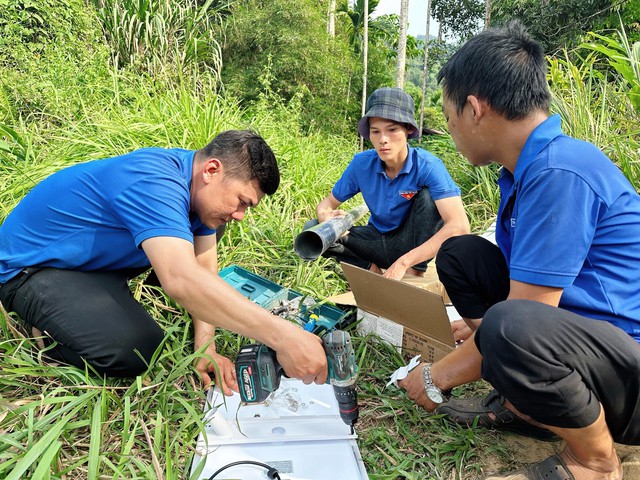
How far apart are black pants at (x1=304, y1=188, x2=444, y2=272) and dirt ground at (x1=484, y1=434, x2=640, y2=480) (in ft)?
4.66

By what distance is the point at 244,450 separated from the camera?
71.2 inches

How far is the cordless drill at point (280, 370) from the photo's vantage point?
67.0 inches

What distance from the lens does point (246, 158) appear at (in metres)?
2.05

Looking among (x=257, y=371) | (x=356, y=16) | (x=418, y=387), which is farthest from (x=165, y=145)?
(x=356, y=16)

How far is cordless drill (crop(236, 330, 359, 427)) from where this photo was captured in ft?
5.58

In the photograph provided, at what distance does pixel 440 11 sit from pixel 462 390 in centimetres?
2986

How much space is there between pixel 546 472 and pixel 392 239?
6.64 ft

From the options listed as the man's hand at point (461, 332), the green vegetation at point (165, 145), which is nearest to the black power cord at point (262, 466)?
the green vegetation at point (165, 145)

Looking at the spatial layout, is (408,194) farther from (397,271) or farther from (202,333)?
(202,333)

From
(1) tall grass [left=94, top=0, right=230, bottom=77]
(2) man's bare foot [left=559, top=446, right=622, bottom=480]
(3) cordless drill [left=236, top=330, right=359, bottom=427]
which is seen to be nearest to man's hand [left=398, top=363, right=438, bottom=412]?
(3) cordless drill [left=236, top=330, right=359, bottom=427]

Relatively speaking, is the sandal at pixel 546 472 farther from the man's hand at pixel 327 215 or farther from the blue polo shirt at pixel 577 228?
the man's hand at pixel 327 215

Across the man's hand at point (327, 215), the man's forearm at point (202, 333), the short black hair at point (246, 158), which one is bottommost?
the man's forearm at point (202, 333)

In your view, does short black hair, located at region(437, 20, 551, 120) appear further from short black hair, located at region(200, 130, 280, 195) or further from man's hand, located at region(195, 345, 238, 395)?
man's hand, located at region(195, 345, 238, 395)

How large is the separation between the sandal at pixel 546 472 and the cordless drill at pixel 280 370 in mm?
589
